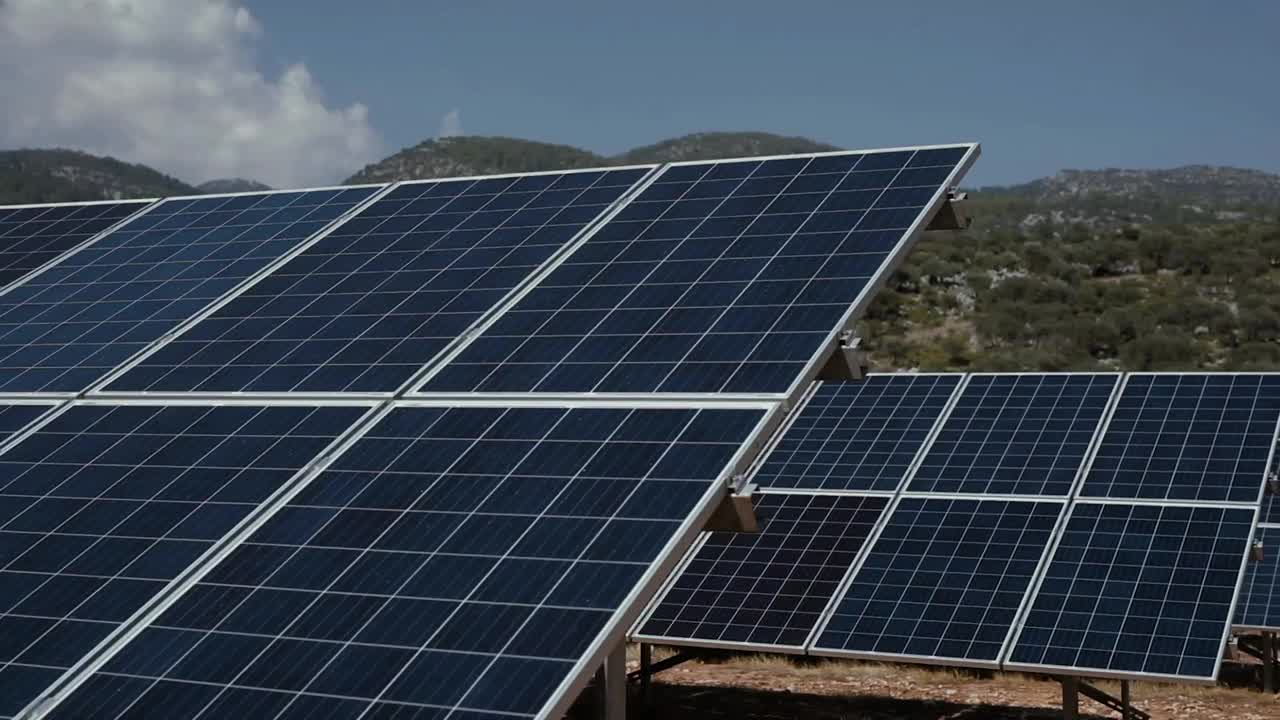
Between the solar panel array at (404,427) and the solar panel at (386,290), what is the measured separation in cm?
5

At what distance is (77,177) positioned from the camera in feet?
586

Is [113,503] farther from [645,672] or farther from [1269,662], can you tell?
[1269,662]

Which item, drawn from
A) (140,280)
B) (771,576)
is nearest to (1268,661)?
(771,576)

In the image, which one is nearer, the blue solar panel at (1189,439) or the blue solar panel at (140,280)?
the blue solar panel at (140,280)

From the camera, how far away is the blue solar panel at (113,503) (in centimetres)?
1128

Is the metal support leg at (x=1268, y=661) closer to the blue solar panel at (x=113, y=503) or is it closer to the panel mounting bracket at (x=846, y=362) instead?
the panel mounting bracket at (x=846, y=362)

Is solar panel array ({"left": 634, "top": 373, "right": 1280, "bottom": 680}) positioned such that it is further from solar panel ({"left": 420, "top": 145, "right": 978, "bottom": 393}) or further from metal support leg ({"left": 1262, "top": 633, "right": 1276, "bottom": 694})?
solar panel ({"left": 420, "top": 145, "right": 978, "bottom": 393})

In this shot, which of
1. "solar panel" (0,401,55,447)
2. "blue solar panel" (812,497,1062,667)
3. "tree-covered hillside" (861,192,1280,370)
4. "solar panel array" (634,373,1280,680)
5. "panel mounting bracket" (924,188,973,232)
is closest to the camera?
"solar panel" (0,401,55,447)

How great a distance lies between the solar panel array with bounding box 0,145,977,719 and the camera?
33.6ft

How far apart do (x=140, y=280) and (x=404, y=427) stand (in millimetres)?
7547

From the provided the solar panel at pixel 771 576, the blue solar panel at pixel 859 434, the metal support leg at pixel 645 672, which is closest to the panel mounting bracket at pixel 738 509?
the solar panel at pixel 771 576

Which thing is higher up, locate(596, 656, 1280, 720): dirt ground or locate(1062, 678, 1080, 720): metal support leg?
locate(1062, 678, 1080, 720): metal support leg

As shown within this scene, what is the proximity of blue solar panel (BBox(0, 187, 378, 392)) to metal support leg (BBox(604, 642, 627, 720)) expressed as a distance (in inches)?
289

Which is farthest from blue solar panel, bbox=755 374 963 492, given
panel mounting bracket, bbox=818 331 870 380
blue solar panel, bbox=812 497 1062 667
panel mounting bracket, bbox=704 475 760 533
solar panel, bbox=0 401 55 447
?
solar panel, bbox=0 401 55 447
